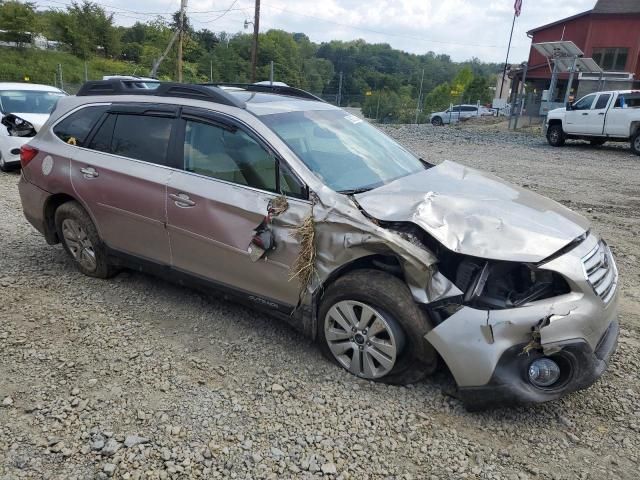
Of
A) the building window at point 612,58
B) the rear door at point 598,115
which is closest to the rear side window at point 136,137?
the rear door at point 598,115

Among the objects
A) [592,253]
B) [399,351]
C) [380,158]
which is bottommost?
[399,351]

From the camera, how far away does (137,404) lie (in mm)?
2977

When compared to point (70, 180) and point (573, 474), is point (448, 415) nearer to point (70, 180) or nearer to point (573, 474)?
point (573, 474)

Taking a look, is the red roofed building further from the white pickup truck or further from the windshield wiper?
the windshield wiper

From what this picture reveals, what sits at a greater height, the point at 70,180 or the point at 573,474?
the point at 70,180

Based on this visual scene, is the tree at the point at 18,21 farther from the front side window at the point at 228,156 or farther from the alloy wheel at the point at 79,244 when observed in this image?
the front side window at the point at 228,156

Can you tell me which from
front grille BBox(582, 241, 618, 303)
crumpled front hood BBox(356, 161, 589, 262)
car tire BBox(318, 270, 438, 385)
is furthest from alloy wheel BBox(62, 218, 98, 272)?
front grille BBox(582, 241, 618, 303)

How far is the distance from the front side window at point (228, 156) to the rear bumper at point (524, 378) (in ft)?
5.73

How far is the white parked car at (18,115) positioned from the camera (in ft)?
30.3

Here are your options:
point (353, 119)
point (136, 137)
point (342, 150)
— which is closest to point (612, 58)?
point (353, 119)

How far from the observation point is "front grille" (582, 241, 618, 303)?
111 inches

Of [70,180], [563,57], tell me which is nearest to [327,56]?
[563,57]

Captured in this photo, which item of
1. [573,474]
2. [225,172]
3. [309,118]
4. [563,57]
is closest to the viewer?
[573,474]

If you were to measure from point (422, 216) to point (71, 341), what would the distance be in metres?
2.65
